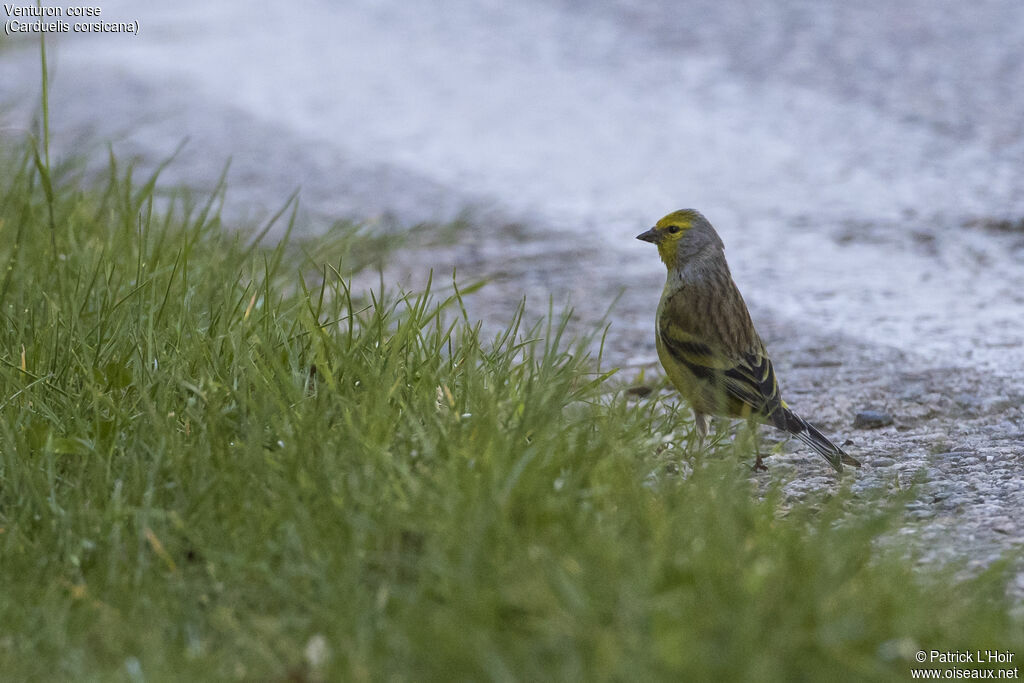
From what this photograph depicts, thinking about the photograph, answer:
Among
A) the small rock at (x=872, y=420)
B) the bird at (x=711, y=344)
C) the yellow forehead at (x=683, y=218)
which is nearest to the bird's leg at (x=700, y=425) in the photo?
the bird at (x=711, y=344)

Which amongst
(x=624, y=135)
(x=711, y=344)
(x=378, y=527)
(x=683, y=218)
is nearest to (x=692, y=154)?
(x=624, y=135)

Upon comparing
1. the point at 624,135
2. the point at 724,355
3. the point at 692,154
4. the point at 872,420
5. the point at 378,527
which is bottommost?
the point at 872,420

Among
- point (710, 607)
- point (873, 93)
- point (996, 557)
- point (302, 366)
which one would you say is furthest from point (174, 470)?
point (873, 93)

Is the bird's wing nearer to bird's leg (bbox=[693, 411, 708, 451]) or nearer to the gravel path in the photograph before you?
bird's leg (bbox=[693, 411, 708, 451])

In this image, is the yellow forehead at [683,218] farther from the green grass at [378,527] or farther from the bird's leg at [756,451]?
the bird's leg at [756,451]

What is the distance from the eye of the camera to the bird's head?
527 centimetres

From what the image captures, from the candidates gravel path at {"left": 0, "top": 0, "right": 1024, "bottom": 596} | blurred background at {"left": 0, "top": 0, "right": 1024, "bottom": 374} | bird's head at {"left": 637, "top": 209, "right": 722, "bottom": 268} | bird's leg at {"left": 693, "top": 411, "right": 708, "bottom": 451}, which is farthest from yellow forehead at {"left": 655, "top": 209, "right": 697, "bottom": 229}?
bird's leg at {"left": 693, "top": 411, "right": 708, "bottom": 451}

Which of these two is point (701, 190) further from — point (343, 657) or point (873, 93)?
point (343, 657)

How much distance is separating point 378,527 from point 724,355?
6.79 ft

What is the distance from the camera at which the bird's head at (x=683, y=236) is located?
207 inches

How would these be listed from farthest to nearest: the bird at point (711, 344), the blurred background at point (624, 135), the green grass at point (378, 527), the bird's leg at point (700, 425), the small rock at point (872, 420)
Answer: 1. the blurred background at point (624, 135)
2. the small rock at point (872, 420)
3. the bird's leg at point (700, 425)
4. the bird at point (711, 344)
5. the green grass at point (378, 527)

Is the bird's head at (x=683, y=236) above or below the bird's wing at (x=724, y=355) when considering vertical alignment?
above

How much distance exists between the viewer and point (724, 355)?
187 inches

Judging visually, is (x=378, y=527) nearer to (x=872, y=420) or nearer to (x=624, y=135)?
(x=872, y=420)
